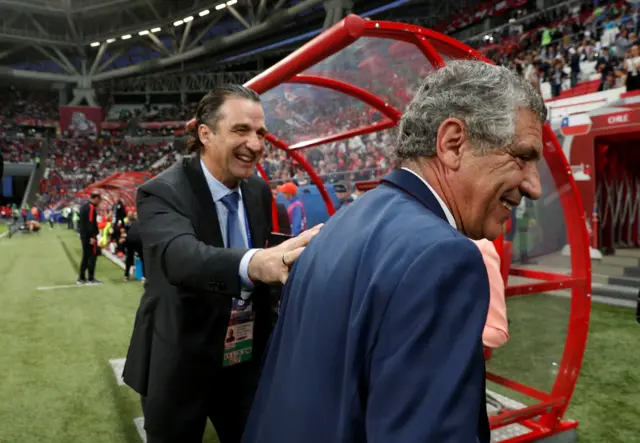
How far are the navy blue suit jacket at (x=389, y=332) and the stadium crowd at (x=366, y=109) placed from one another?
71 cm

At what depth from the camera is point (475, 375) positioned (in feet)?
2.52

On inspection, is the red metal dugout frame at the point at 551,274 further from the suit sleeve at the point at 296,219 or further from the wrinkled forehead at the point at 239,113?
the suit sleeve at the point at 296,219

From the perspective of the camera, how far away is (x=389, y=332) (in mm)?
763

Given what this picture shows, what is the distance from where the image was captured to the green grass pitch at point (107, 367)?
3535 millimetres

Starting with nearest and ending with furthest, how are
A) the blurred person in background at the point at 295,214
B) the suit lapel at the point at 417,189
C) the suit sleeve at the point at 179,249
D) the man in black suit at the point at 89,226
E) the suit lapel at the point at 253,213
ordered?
the suit lapel at the point at 417,189 → the suit sleeve at the point at 179,249 → the suit lapel at the point at 253,213 → the blurred person in background at the point at 295,214 → the man in black suit at the point at 89,226

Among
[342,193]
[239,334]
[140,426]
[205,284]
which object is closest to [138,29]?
[342,193]

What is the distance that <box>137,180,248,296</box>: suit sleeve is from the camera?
4.87 feet

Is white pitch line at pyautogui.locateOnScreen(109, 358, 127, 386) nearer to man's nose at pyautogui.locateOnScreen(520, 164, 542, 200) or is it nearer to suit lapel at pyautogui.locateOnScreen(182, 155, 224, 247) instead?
suit lapel at pyautogui.locateOnScreen(182, 155, 224, 247)

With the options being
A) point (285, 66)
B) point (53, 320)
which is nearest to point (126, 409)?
point (285, 66)

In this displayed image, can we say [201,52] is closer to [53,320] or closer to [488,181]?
[53,320]

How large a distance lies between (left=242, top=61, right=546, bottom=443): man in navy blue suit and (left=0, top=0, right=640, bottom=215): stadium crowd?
528mm

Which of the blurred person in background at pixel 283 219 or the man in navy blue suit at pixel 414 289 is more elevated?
the man in navy blue suit at pixel 414 289

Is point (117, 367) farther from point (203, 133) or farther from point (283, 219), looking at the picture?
point (203, 133)

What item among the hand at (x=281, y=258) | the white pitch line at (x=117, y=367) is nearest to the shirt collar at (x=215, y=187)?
the hand at (x=281, y=258)
